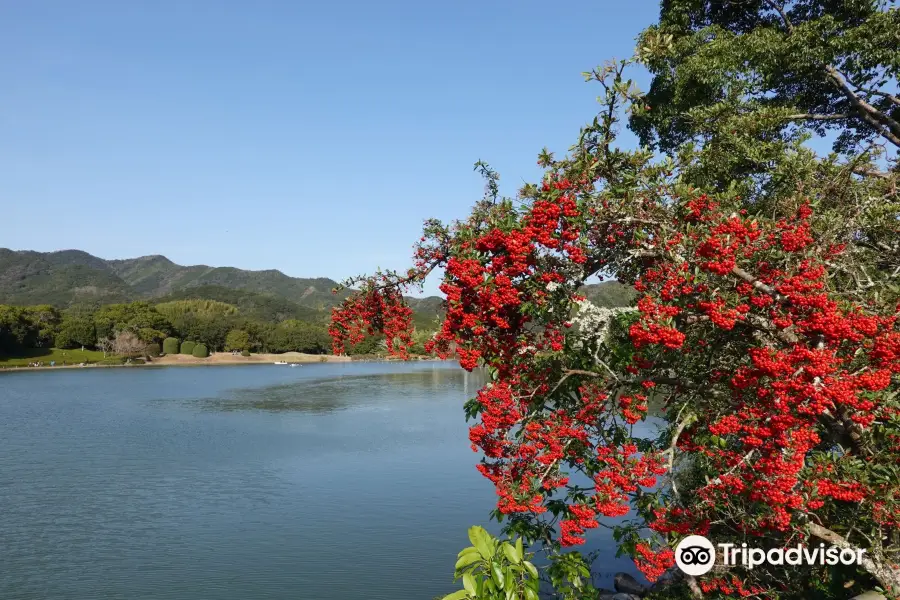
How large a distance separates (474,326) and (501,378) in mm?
1100

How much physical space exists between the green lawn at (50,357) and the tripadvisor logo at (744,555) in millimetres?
115778

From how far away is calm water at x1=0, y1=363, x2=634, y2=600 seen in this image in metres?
17.7

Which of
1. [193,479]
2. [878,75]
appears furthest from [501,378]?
[193,479]

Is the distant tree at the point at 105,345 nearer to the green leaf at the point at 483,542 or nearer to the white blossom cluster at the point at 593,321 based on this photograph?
the white blossom cluster at the point at 593,321

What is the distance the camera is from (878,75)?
12.2 meters

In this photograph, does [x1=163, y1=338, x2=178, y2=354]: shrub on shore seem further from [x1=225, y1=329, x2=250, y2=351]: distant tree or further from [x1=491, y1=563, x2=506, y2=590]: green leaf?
[x1=491, y1=563, x2=506, y2=590]: green leaf

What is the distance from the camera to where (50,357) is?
108 m

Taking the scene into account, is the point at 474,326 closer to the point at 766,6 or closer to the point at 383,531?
the point at 766,6

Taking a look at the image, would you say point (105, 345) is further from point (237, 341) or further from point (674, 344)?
point (674, 344)

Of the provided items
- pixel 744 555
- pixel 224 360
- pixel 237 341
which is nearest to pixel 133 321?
pixel 224 360

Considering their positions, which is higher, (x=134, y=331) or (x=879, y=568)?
(x=134, y=331)

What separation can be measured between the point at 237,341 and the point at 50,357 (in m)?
35.5

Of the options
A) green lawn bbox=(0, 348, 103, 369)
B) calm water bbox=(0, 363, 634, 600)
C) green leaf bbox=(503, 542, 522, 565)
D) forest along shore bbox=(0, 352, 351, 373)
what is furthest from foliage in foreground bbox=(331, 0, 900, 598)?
green lawn bbox=(0, 348, 103, 369)

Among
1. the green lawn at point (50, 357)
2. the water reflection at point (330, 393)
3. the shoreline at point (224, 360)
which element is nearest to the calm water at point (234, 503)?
the water reflection at point (330, 393)
